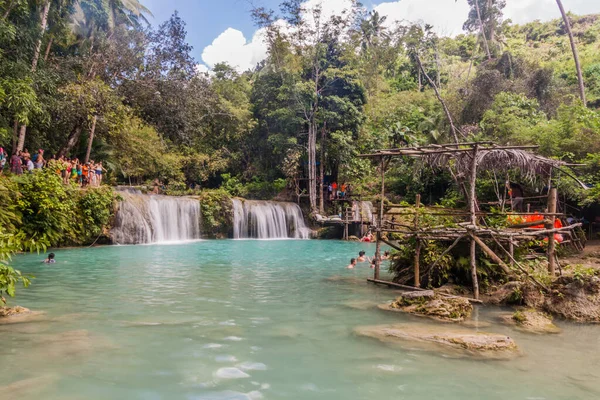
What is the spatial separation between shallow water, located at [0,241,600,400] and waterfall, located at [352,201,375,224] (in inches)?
668

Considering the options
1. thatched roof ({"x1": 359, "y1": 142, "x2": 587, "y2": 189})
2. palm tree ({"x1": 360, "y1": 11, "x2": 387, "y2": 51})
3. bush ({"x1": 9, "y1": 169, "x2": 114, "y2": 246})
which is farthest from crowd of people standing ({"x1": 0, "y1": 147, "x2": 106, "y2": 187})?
palm tree ({"x1": 360, "y1": 11, "x2": 387, "y2": 51})

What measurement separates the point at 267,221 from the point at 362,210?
19.5 ft

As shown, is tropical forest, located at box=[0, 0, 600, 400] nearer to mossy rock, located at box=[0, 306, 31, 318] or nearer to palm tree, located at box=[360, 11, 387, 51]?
mossy rock, located at box=[0, 306, 31, 318]

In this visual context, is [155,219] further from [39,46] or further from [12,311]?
[12,311]

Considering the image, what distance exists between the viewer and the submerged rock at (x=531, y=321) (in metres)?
6.24

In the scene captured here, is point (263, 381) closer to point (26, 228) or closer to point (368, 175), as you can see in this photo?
point (26, 228)

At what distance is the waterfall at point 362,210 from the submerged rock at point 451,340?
19.7 m

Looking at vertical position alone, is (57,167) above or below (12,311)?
above

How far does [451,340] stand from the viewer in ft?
17.6

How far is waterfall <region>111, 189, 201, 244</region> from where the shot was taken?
19.5m

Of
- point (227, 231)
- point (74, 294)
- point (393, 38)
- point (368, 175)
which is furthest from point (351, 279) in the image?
point (393, 38)

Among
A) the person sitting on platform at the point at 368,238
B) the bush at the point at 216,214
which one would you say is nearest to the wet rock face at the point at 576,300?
the person sitting on platform at the point at 368,238

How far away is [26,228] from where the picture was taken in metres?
10.4

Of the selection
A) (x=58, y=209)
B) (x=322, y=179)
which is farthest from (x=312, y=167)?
(x=58, y=209)
